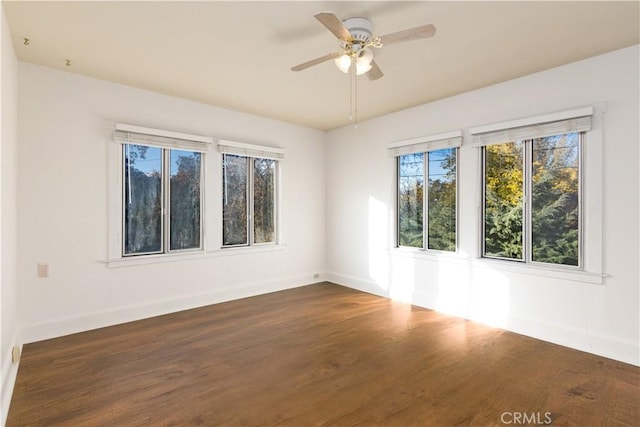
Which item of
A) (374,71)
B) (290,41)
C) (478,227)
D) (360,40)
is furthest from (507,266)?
(290,41)

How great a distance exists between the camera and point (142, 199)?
412 cm

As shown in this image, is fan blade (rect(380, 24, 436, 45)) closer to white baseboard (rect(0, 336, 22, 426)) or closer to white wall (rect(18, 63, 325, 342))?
white wall (rect(18, 63, 325, 342))

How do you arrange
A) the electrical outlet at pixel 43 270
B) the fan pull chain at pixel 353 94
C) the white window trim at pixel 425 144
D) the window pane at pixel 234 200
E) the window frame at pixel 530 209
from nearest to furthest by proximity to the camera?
the window frame at pixel 530 209 → the electrical outlet at pixel 43 270 → the fan pull chain at pixel 353 94 → the white window trim at pixel 425 144 → the window pane at pixel 234 200

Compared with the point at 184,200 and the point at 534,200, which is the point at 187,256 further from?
Answer: the point at 534,200

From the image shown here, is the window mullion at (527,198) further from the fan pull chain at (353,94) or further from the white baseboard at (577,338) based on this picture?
the fan pull chain at (353,94)

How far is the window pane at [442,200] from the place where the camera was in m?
4.35

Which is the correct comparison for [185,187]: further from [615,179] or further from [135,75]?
[615,179]

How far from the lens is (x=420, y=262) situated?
4.66m

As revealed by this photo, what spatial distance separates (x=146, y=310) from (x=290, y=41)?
3.48 meters

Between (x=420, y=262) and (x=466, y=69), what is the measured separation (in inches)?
98.9

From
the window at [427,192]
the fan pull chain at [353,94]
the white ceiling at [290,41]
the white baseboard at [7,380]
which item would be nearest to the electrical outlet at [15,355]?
the white baseboard at [7,380]

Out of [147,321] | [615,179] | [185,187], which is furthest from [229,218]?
[615,179]

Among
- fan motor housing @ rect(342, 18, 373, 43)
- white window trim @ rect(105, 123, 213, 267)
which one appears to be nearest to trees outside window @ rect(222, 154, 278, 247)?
white window trim @ rect(105, 123, 213, 267)

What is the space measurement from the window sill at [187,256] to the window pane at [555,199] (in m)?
3.57
